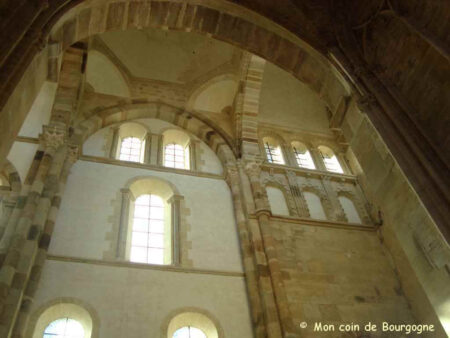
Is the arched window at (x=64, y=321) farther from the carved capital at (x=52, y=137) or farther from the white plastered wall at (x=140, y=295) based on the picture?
the carved capital at (x=52, y=137)

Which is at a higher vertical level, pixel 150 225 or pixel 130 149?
pixel 130 149

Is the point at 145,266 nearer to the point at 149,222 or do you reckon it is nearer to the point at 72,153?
→ the point at 149,222

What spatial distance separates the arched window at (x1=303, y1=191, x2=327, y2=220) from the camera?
11.5 metres

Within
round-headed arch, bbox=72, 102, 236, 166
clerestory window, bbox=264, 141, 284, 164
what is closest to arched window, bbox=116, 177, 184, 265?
round-headed arch, bbox=72, 102, 236, 166

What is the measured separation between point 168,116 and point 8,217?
20.2 feet

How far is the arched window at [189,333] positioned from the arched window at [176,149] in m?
5.04

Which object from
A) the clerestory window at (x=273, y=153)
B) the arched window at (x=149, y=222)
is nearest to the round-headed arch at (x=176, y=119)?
the clerestory window at (x=273, y=153)

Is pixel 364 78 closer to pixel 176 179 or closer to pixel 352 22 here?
pixel 352 22

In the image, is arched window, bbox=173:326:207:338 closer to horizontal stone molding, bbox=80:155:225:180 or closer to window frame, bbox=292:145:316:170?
horizontal stone molding, bbox=80:155:225:180

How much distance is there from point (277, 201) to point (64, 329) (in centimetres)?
632

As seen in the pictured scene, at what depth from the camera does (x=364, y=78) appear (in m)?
6.13

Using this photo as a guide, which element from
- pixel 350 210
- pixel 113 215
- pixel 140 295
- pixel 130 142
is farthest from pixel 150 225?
pixel 350 210

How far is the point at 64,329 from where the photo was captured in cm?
740

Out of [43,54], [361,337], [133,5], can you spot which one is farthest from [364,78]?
[361,337]
